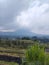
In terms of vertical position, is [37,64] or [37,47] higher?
[37,47]

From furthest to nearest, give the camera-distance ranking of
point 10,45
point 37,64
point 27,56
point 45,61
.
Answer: point 10,45 < point 27,56 < point 45,61 < point 37,64

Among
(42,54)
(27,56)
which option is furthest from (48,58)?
(27,56)

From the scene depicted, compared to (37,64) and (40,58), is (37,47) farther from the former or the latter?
(37,64)

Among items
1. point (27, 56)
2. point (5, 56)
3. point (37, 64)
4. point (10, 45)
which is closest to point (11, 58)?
point (5, 56)

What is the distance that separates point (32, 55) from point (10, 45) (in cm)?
6687

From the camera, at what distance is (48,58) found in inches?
1284

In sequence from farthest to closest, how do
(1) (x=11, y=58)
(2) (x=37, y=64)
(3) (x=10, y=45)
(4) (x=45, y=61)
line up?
(3) (x=10, y=45) → (1) (x=11, y=58) → (4) (x=45, y=61) → (2) (x=37, y=64)

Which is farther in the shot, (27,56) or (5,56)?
(5,56)

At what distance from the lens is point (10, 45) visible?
99375 millimetres

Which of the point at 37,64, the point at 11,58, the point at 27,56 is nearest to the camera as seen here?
the point at 37,64

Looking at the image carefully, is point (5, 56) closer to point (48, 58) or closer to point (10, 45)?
point (48, 58)

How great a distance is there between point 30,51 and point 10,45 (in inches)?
2605

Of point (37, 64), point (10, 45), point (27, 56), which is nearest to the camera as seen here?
point (37, 64)

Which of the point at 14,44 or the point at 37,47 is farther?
the point at 14,44
